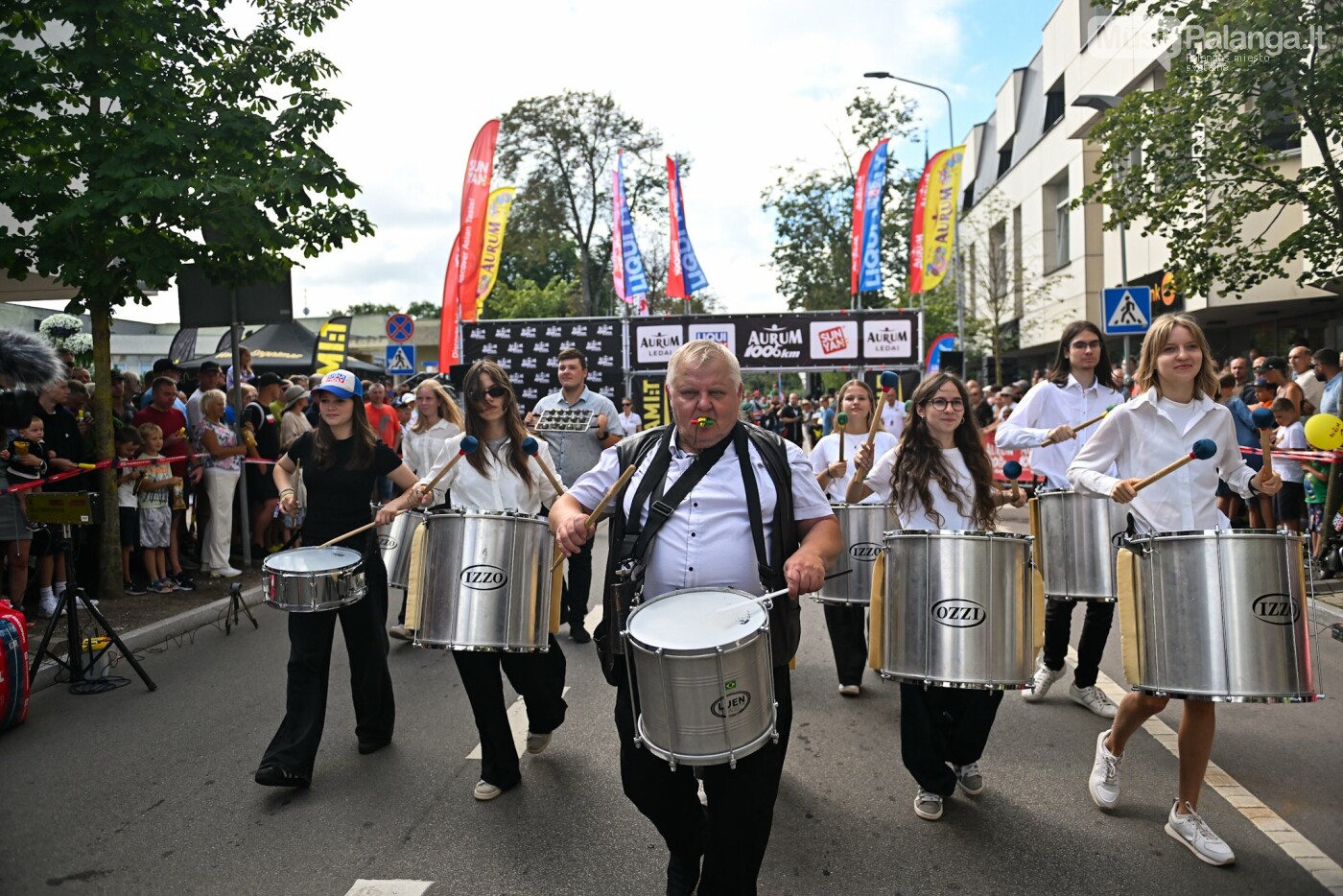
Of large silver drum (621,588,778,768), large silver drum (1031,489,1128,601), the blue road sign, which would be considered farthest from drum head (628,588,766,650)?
the blue road sign

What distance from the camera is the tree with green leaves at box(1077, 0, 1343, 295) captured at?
30.1 ft

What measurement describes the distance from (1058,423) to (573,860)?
3.87 m

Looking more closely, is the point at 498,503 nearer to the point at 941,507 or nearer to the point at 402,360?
the point at 941,507

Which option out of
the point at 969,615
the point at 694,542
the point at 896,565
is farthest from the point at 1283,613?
the point at 694,542

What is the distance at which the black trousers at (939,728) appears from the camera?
4.44m

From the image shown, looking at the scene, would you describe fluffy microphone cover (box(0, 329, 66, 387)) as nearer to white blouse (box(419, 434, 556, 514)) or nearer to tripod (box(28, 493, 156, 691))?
tripod (box(28, 493, 156, 691))

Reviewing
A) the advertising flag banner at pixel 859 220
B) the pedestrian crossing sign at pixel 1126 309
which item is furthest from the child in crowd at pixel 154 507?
the advertising flag banner at pixel 859 220

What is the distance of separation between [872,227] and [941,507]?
71.9 ft

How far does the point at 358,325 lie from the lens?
58.0 meters

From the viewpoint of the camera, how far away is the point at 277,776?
15.9ft

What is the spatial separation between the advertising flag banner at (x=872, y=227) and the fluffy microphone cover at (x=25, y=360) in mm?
20370

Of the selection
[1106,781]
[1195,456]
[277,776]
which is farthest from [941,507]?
[277,776]

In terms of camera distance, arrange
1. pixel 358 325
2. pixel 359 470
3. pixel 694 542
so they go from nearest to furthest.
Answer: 1. pixel 694 542
2. pixel 359 470
3. pixel 358 325

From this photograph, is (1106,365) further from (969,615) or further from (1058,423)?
(969,615)
